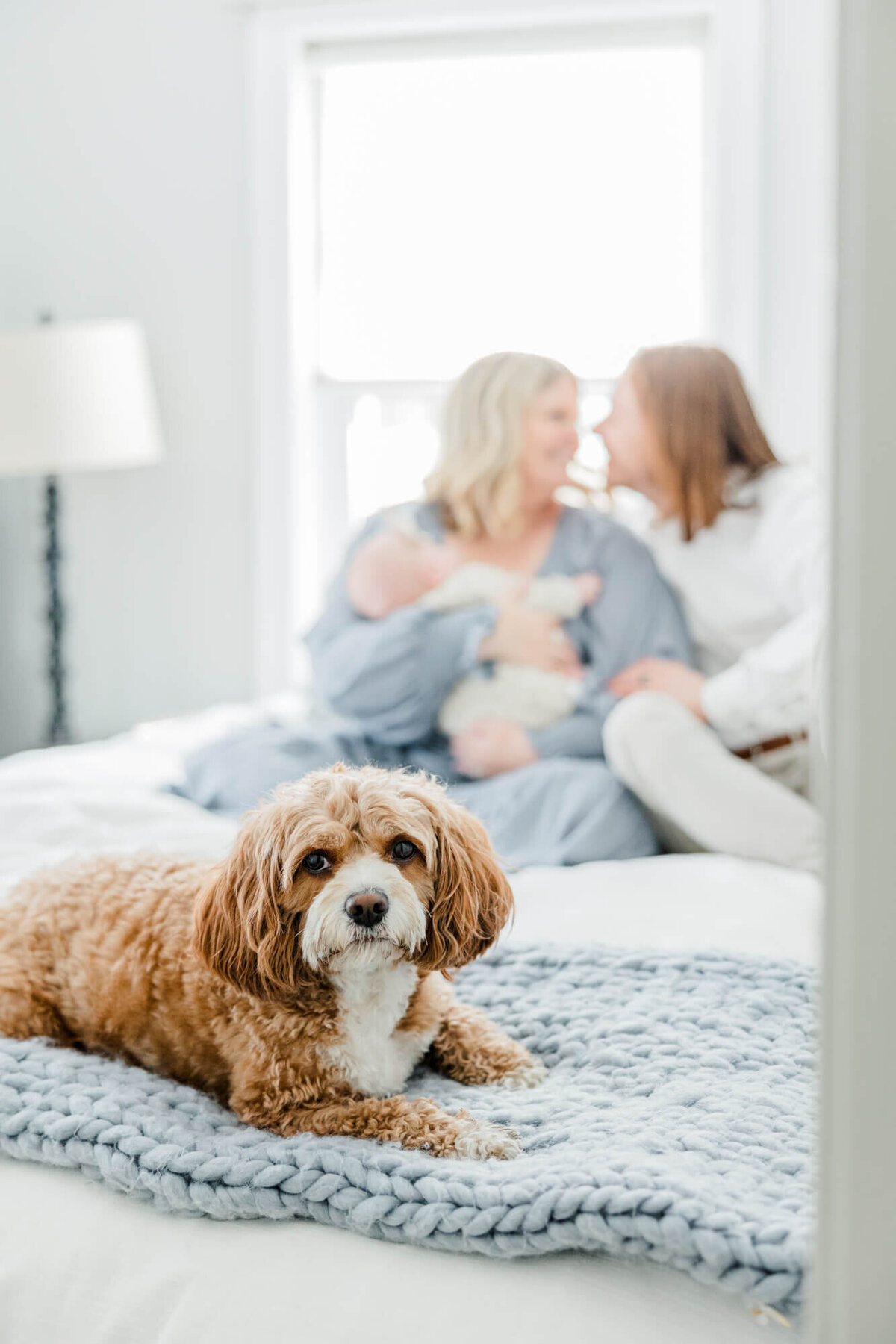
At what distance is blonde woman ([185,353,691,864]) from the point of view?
167cm

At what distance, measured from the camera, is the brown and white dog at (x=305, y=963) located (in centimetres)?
79

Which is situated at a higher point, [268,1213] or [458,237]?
[458,237]

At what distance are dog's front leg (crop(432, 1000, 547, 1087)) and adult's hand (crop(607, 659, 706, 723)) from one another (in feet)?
2.60

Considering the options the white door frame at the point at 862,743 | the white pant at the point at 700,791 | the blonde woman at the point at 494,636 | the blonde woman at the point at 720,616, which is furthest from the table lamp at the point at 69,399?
the white door frame at the point at 862,743

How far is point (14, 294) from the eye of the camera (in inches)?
114

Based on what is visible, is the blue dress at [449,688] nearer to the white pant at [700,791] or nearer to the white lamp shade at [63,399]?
the white pant at [700,791]

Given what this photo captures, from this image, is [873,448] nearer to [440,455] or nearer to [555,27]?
[440,455]

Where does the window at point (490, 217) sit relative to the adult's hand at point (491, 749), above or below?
above

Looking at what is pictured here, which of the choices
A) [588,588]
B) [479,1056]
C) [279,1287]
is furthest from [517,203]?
[279,1287]

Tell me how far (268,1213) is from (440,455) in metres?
1.32

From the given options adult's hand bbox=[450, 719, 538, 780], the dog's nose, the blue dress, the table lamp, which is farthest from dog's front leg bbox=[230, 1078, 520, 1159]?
the table lamp

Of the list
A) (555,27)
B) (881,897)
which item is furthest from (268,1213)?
(555,27)

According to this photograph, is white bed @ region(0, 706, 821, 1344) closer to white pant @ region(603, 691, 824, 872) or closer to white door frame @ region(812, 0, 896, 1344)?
white door frame @ region(812, 0, 896, 1344)

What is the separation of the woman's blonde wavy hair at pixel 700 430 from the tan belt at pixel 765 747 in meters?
0.37
